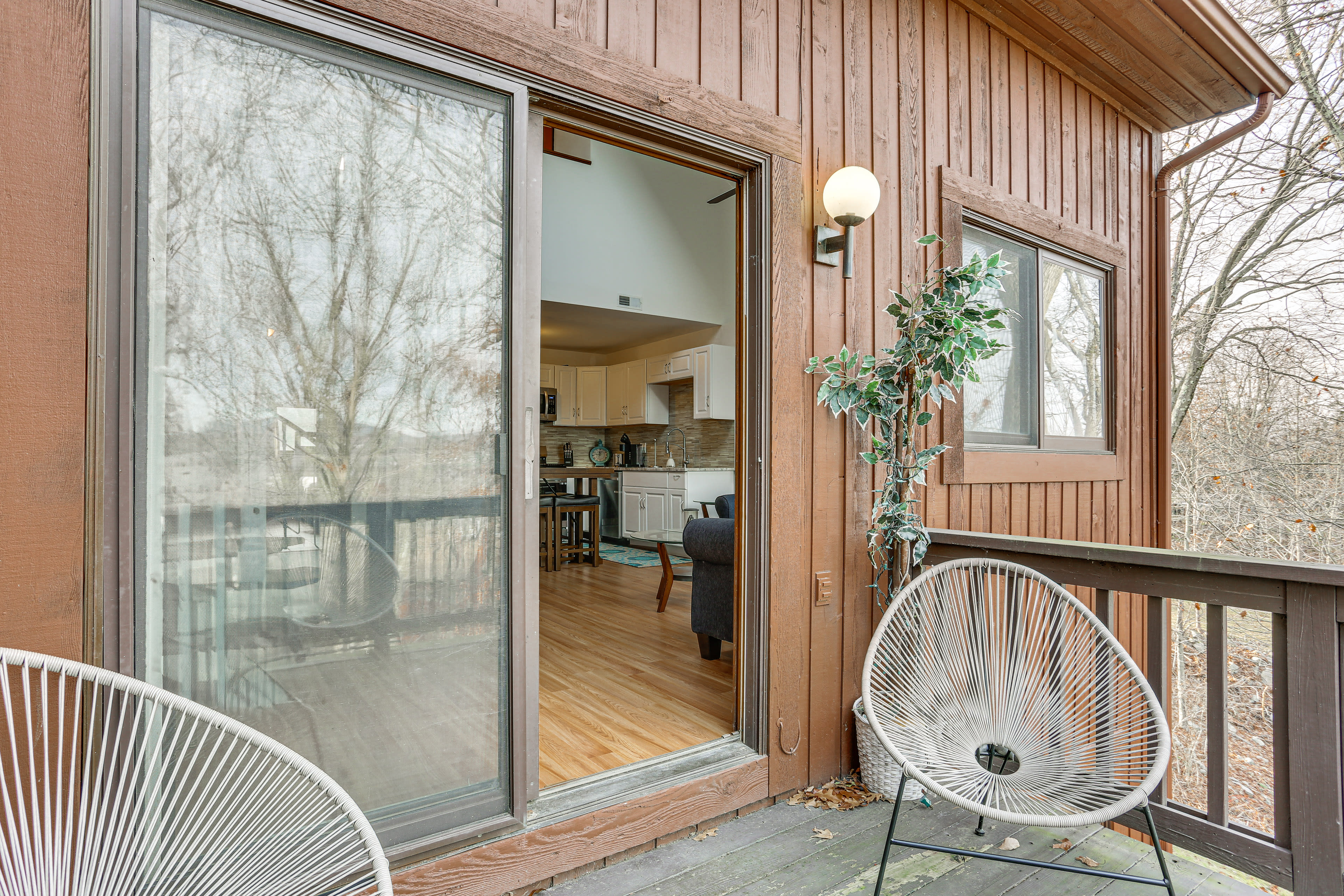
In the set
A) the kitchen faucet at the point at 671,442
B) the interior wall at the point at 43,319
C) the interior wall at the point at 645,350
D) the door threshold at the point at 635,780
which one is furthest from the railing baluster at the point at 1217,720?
the kitchen faucet at the point at 671,442

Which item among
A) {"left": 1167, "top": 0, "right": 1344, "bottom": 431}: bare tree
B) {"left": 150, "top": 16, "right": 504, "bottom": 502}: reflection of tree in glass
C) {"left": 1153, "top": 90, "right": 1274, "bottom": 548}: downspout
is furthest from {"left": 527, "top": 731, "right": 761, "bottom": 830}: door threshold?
{"left": 1167, "top": 0, "right": 1344, "bottom": 431}: bare tree

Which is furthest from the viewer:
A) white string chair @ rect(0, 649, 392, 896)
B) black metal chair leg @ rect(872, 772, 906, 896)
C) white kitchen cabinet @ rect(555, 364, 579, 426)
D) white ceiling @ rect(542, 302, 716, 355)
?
white kitchen cabinet @ rect(555, 364, 579, 426)

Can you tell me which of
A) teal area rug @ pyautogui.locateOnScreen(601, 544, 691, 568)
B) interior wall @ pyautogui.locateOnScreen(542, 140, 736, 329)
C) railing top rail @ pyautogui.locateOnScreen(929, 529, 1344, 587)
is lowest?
teal area rug @ pyautogui.locateOnScreen(601, 544, 691, 568)

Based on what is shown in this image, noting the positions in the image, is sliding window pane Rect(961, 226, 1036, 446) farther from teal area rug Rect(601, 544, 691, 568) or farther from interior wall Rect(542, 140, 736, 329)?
teal area rug Rect(601, 544, 691, 568)

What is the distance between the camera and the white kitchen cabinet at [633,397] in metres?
7.96

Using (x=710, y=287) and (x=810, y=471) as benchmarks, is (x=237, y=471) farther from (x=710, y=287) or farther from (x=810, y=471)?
(x=710, y=287)

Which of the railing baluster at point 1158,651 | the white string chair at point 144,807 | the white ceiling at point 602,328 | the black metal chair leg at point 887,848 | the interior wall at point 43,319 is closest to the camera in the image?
the white string chair at point 144,807

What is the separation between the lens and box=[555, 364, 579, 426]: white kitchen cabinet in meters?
8.52

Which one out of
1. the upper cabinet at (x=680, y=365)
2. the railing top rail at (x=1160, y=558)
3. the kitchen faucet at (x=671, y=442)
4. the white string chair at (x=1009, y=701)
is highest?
the upper cabinet at (x=680, y=365)

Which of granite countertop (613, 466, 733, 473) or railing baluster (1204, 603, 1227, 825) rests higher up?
granite countertop (613, 466, 733, 473)

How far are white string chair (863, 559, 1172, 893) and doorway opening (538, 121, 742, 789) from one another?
602 millimetres

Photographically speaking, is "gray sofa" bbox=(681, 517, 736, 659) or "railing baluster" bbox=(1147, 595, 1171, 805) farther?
"gray sofa" bbox=(681, 517, 736, 659)

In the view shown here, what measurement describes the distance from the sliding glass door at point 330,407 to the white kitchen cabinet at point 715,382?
5285mm

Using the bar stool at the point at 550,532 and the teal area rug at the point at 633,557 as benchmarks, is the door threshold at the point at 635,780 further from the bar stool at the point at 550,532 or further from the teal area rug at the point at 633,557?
the bar stool at the point at 550,532
